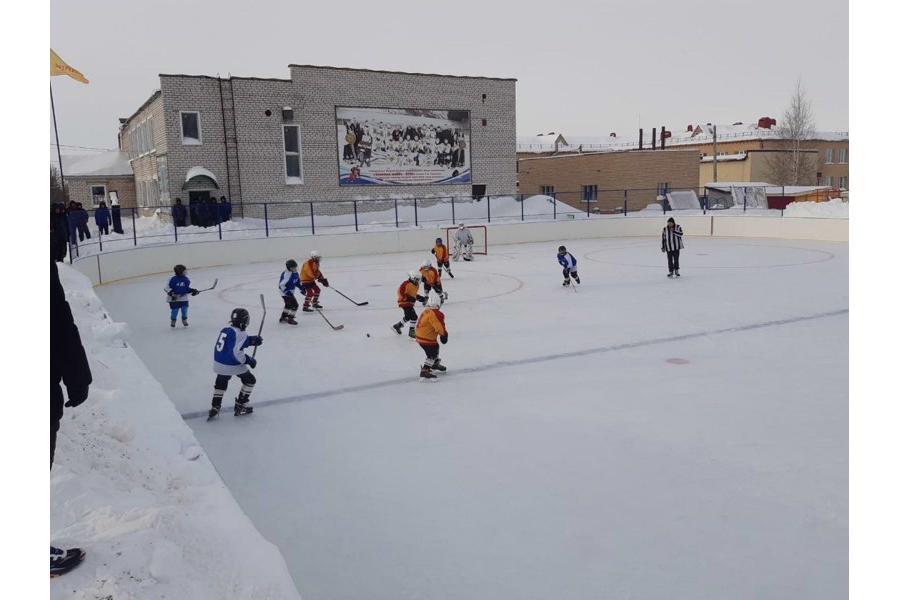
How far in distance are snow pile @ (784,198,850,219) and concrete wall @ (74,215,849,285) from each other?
5.30ft

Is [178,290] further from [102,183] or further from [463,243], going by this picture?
[102,183]

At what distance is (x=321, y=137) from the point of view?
98.0 feet

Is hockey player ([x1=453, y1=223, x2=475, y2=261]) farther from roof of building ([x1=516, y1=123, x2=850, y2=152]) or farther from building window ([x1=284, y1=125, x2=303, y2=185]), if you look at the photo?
roof of building ([x1=516, y1=123, x2=850, y2=152])

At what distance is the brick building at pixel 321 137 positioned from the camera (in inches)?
1091

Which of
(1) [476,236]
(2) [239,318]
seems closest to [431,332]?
(2) [239,318]

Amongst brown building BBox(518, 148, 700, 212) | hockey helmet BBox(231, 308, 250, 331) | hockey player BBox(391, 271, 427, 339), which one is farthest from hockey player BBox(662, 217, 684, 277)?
brown building BBox(518, 148, 700, 212)

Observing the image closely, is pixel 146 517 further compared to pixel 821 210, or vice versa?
pixel 821 210

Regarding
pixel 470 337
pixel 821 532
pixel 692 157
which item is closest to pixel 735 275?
pixel 470 337

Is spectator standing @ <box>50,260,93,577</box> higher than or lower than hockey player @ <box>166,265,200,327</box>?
higher

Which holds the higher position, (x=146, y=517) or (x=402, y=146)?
(x=402, y=146)

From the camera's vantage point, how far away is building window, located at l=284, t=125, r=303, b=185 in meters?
29.5

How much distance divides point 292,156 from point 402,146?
198 inches

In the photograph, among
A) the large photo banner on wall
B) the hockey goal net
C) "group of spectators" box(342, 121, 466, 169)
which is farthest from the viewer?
"group of spectators" box(342, 121, 466, 169)

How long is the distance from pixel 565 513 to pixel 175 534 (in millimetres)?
2546
